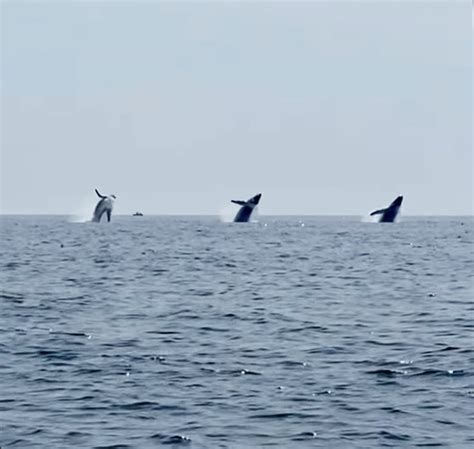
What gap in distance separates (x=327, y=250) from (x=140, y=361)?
45.4 m

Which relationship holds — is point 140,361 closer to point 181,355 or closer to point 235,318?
point 181,355

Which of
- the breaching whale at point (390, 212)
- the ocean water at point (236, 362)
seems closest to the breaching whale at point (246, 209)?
the breaching whale at point (390, 212)

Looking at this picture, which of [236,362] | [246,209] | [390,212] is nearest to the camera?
[236,362]

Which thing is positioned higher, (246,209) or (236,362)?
(246,209)

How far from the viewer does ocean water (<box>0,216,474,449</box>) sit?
14906 mm

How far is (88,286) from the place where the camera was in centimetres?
3684

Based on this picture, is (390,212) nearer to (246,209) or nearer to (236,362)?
(246,209)

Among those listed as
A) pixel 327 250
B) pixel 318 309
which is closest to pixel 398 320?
pixel 318 309

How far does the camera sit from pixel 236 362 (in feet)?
65.5

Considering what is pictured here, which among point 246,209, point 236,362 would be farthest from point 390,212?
point 236,362

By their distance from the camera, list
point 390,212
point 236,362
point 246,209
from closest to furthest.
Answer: point 236,362 → point 246,209 → point 390,212

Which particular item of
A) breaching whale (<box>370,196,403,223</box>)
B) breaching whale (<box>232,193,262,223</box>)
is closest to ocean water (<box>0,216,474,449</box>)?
breaching whale (<box>232,193,262,223</box>)

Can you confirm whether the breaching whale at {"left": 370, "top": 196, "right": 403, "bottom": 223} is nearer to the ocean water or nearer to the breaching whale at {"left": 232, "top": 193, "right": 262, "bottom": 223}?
the breaching whale at {"left": 232, "top": 193, "right": 262, "bottom": 223}

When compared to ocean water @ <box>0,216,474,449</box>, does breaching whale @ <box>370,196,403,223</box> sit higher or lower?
higher
